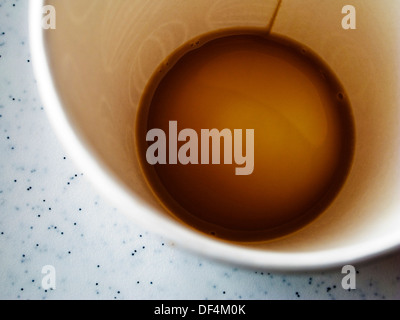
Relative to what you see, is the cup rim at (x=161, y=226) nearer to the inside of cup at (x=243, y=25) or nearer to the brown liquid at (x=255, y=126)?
the inside of cup at (x=243, y=25)

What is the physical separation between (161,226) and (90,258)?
1.03 ft

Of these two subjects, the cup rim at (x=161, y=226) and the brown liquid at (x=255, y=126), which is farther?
the brown liquid at (x=255, y=126)

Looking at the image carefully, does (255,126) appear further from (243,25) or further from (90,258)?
(90,258)

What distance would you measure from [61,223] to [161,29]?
0.34 meters

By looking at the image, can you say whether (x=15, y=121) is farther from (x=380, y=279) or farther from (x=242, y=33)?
(x=380, y=279)

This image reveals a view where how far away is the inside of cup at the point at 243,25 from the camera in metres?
0.42

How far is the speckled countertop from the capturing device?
61 centimetres

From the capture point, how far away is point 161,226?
1.15 feet

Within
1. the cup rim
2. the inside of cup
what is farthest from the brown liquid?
the cup rim

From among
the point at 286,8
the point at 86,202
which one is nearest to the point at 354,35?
the point at 286,8

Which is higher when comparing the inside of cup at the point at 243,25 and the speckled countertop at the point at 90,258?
the inside of cup at the point at 243,25

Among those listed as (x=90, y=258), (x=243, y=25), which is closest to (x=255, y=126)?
(x=243, y=25)

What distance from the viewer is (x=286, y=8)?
0.69 meters

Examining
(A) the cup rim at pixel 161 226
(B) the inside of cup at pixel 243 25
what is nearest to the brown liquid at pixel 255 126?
(B) the inside of cup at pixel 243 25
